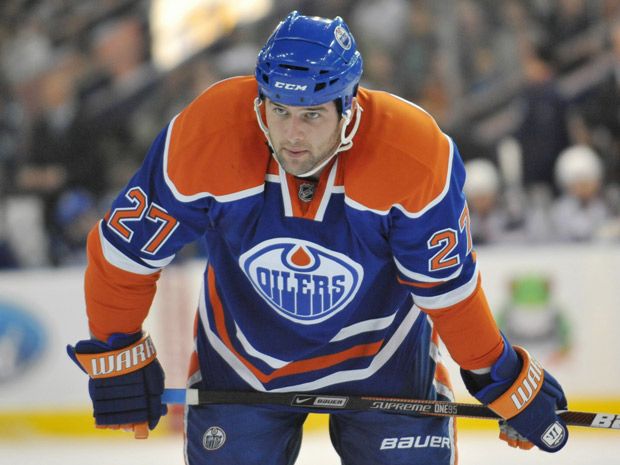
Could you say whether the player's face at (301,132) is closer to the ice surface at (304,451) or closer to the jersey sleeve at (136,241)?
the jersey sleeve at (136,241)

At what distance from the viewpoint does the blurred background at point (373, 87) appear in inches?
181

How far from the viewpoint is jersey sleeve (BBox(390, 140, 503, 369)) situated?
2.25 meters

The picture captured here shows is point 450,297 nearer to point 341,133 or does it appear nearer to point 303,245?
point 303,245

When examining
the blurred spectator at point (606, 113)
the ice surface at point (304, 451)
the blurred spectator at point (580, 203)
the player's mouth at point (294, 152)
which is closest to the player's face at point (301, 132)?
the player's mouth at point (294, 152)

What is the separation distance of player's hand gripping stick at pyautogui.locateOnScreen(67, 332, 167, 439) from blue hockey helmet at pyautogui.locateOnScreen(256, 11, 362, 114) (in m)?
0.72

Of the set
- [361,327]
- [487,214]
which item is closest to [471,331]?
[361,327]

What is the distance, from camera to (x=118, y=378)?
251 cm

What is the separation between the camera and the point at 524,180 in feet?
17.8

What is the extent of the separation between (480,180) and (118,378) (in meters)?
2.96

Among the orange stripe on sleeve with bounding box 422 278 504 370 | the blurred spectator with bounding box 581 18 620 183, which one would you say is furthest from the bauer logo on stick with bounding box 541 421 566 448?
the blurred spectator with bounding box 581 18 620 183

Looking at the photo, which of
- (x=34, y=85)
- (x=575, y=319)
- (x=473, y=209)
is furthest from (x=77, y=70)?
(x=575, y=319)

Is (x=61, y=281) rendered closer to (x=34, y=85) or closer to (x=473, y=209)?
(x=34, y=85)

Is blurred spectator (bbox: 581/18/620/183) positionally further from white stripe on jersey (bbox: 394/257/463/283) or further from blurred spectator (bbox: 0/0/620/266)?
white stripe on jersey (bbox: 394/257/463/283)

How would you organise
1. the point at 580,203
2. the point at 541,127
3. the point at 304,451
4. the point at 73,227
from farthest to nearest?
the point at 541,127 < the point at 73,227 < the point at 580,203 < the point at 304,451
